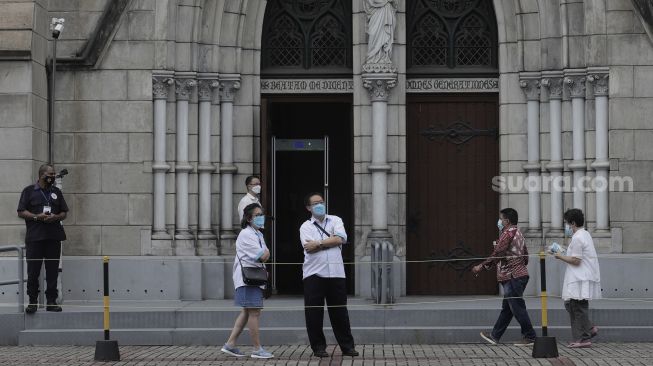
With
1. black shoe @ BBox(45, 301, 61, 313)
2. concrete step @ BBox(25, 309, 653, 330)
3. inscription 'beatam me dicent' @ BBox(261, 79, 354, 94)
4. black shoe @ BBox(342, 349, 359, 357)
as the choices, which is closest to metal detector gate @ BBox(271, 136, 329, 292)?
inscription 'beatam me dicent' @ BBox(261, 79, 354, 94)

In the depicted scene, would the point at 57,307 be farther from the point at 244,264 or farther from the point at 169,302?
the point at 244,264

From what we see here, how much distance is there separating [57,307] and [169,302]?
195 centimetres

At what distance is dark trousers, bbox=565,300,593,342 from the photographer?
16594 millimetres

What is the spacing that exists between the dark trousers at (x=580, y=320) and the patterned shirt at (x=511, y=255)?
72 cm

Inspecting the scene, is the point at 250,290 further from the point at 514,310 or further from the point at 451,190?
the point at 451,190

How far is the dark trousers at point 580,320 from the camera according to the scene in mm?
16594

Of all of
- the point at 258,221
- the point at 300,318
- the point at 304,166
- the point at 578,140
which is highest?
the point at 578,140

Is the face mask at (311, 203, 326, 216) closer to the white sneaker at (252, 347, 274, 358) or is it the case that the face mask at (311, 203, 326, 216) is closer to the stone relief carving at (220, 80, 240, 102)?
the white sneaker at (252, 347, 274, 358)

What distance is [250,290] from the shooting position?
15.9 meters

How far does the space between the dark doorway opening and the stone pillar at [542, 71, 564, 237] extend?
10.4ft

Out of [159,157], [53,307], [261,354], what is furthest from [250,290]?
[159,157]

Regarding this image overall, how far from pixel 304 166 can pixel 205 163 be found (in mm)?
1854

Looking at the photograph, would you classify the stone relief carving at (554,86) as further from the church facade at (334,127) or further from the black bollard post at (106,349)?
the black bollard post at (106,349)

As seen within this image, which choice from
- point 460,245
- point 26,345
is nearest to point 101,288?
point 26,345
